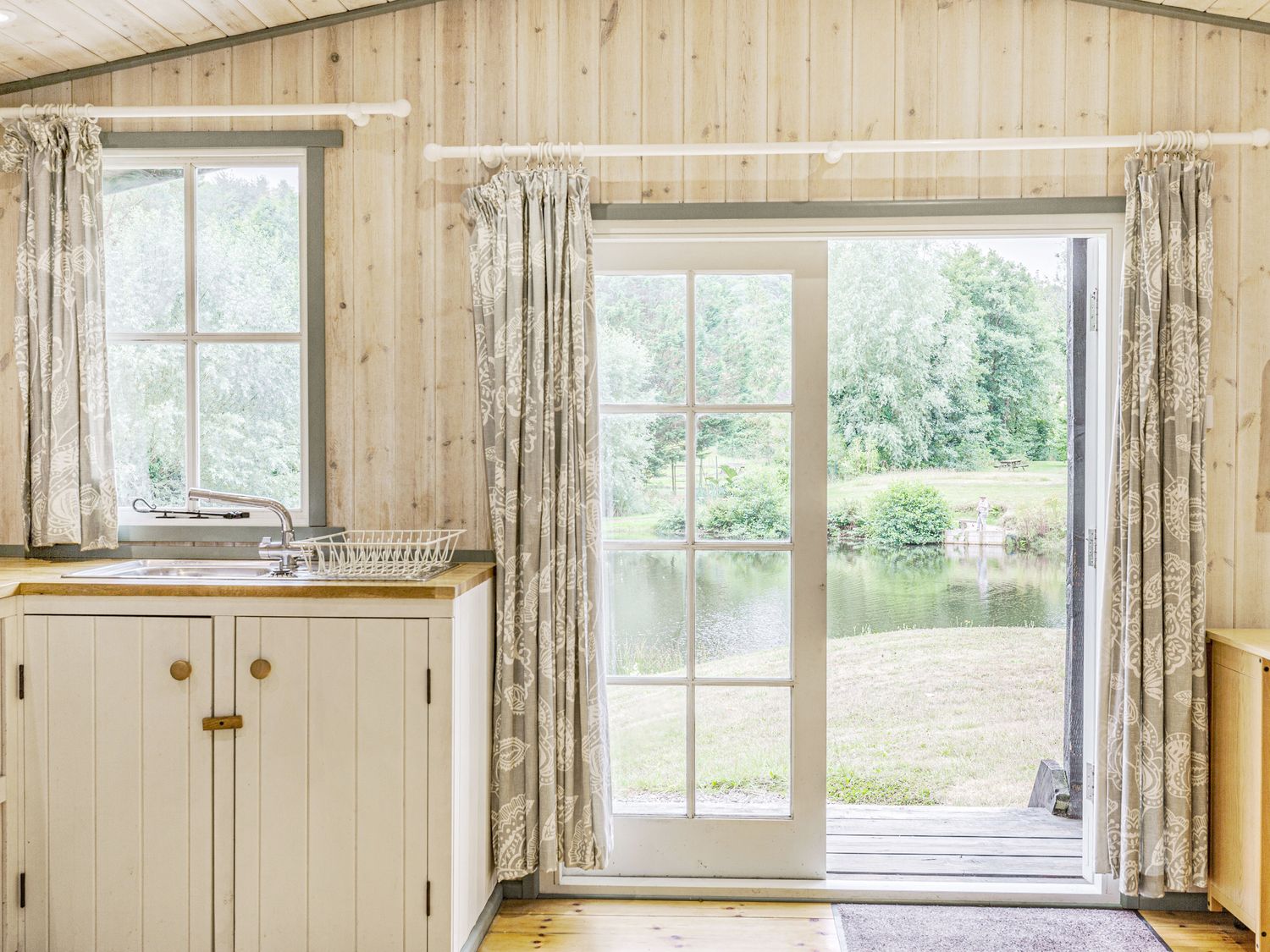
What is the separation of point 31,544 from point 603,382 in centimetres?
173

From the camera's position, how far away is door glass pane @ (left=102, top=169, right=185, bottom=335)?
249 cm

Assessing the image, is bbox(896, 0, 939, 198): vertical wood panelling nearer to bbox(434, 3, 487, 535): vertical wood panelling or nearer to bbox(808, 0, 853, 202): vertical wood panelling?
bbox(808, 0, 853, 202): vertical wood panelling

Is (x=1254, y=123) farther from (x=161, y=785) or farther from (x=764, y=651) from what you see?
(x=161, y=785)

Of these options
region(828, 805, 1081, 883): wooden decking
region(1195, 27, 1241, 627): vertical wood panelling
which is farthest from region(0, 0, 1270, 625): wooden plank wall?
region(828, 805, 1081, 883): wooden decking

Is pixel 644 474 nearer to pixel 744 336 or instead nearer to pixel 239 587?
pixel 744 336

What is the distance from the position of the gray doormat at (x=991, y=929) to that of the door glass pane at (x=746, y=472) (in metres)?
1.10

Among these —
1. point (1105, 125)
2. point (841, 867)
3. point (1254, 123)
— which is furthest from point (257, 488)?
point (1254, 123)

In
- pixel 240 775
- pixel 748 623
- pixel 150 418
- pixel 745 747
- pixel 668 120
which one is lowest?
pixel 745 747

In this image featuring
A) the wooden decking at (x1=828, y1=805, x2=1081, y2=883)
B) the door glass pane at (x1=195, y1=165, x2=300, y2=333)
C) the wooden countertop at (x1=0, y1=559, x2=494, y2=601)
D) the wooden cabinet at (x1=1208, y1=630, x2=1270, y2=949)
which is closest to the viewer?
the wooden countertop at (x1=0, y1=559, x2=494, y2=601)

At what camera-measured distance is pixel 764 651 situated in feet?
8.11

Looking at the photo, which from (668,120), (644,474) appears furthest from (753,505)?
(668,120)

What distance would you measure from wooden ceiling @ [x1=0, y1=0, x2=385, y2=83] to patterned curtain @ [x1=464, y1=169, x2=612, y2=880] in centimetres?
80

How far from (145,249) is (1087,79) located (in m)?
2.80

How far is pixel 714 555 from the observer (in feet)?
8.14
